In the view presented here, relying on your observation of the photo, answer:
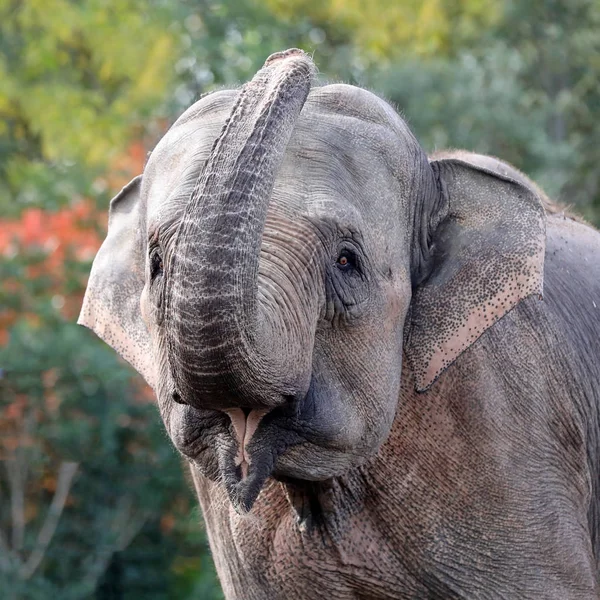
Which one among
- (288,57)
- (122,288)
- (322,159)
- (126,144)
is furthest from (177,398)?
(126,144)

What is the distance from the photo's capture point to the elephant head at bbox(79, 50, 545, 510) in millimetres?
2650

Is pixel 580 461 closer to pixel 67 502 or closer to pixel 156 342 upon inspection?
pixel 156 342

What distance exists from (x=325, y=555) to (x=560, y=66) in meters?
13.6

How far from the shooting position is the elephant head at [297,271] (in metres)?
2.65

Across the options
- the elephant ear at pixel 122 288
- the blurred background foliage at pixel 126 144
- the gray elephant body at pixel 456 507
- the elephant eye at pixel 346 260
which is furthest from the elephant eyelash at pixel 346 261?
the blurred background foliage at pixel 126 144

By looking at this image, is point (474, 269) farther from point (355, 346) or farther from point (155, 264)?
point (155, 264)

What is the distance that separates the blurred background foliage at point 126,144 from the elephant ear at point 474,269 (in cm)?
68

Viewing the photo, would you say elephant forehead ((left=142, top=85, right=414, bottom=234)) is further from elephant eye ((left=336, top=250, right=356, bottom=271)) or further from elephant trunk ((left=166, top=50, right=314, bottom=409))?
elephant trunk ((left=166, top=50, right=314, bottom=409))

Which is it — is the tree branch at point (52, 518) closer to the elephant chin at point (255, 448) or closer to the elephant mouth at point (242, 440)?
the elephant chin at point (255, 448)

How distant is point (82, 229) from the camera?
930cm

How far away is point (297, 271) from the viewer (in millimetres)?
2953

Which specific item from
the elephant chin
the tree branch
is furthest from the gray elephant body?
the tree branch

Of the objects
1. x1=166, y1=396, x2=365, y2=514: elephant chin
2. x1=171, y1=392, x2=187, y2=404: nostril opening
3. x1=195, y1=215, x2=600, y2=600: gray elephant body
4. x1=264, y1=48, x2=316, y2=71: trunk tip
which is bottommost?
x1=195, y1=215, x2=600, y2=600: gray elephant body

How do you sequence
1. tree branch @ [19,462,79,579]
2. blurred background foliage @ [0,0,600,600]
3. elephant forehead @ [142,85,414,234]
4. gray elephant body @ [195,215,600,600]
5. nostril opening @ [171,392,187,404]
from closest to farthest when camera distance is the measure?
nostril opening @ [171,392,187,404], elephant forehead @ [142,85,414,234], gray elephant body @ [195,215,600,600], tree branch @ [19,462,79,579], blurred background foliage @ [0,0,600,600]
